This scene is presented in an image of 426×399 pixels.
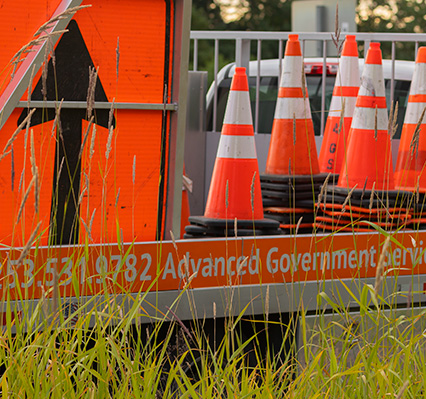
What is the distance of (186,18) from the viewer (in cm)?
346

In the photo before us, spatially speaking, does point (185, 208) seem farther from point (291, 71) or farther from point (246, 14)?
point (246, 14)

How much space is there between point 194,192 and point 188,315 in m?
2.31

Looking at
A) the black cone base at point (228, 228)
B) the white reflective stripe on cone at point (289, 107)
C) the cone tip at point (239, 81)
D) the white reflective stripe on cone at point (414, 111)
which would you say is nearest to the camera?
the black cone base at point (228, 228)

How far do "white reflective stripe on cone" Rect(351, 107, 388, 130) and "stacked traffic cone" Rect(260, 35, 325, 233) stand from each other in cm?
25

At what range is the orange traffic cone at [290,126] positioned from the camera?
15.4 ft

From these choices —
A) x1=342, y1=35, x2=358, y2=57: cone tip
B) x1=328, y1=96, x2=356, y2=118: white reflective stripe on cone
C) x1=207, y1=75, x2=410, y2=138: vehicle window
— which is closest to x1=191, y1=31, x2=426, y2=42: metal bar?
x1=342, y1=35, x2=358, y2=57: cone tip

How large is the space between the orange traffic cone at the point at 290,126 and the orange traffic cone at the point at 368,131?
9.7 inches

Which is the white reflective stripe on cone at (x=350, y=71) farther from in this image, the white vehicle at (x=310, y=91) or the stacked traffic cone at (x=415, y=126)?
the white vehicle at (x=310, y=91)

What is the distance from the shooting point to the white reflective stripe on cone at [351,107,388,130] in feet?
14.7

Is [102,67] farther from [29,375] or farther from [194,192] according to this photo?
[194,192]

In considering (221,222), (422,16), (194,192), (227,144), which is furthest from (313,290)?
(422,16)

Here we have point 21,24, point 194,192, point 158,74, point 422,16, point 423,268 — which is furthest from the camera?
point 422,16

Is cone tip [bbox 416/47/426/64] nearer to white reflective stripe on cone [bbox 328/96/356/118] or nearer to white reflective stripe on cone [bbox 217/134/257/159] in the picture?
white reflective stripe on cone [bbox 328/96/356/118]

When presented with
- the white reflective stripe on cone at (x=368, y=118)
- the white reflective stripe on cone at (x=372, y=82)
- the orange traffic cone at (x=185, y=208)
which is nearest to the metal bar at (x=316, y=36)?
the white reflective stripe on cone at (x=372, y=82)
